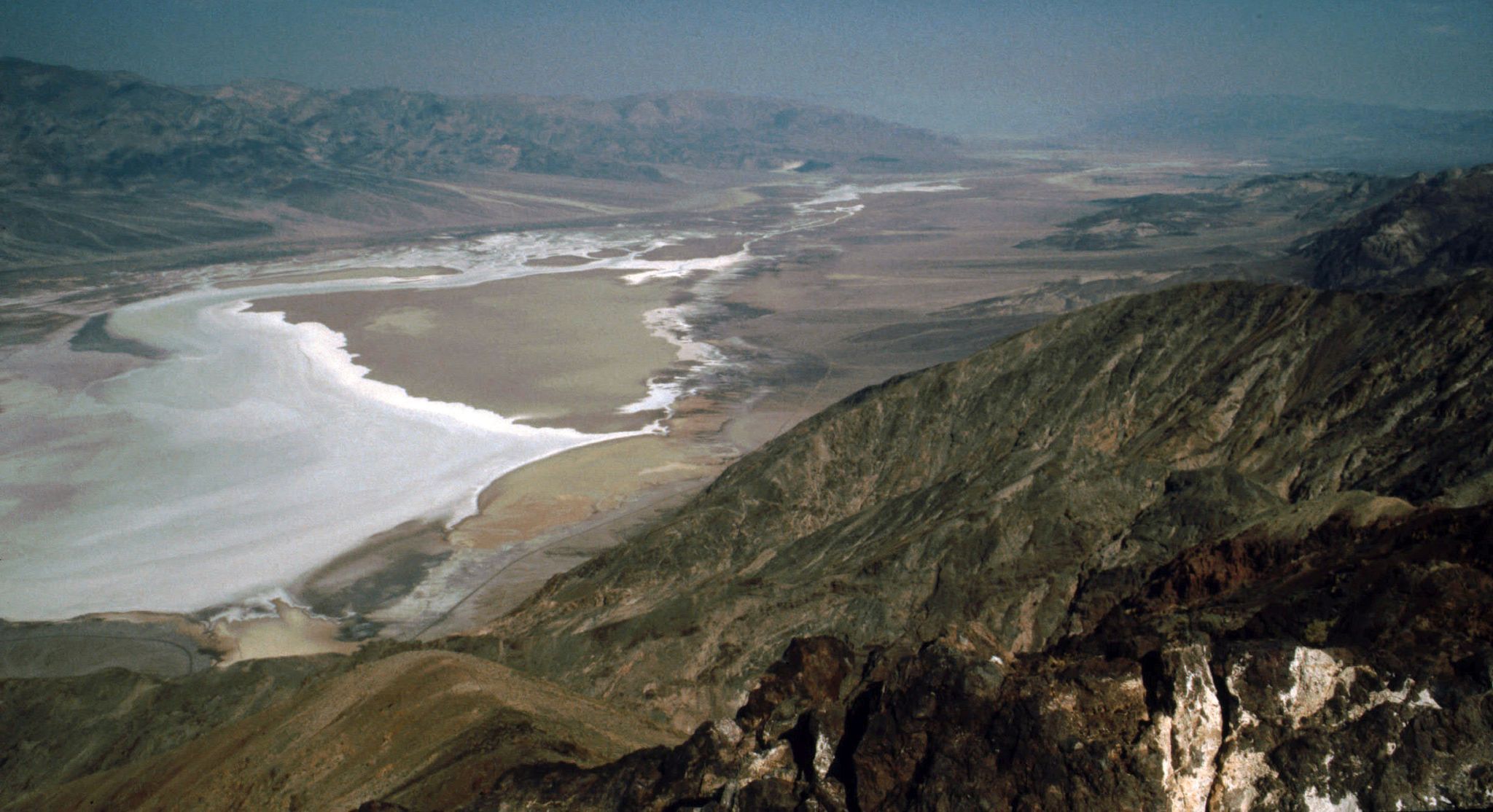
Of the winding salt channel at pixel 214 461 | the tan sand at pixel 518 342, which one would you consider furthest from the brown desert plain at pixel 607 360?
the winding salt channel at pixel 214 461

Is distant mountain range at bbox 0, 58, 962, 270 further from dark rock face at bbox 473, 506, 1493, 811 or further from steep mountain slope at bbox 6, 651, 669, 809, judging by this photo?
dark rock face at bbox 473, 506, 1493, 811

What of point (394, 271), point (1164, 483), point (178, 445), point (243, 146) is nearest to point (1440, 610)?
point (1164, 483)

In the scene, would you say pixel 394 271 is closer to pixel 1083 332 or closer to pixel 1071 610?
pixel 1083 332

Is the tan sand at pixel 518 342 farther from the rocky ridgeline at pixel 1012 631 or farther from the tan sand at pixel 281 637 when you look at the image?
the rocky ridgeline at pixel 1012 631

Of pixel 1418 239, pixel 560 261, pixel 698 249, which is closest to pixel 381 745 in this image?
pixel 1418 239

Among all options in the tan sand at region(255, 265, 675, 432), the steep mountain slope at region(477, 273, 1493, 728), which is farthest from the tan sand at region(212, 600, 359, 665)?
the tan sand at region(255, 265, 675, 432)

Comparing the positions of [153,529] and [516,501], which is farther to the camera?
[516,501]
